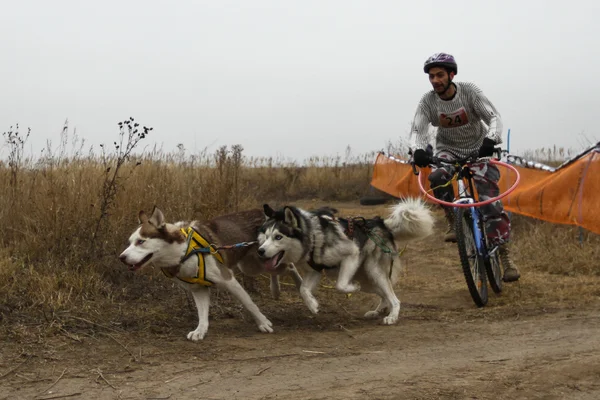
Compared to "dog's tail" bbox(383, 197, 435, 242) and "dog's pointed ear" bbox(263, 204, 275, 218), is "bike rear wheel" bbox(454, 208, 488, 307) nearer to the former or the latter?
"dog's tail" bbox(383, 197, 435, 242)

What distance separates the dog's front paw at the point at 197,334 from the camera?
4.46 m

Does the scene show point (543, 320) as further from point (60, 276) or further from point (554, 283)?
point (60, 276)

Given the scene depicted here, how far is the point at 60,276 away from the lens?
523cm

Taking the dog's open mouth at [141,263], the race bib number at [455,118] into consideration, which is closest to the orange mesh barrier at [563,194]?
the race bib number at [455,118]

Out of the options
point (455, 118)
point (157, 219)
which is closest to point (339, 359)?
point (157, 219)

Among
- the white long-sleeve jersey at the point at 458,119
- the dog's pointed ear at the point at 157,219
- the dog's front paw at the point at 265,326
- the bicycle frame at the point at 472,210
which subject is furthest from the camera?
the white long-sleeve jersey at the point at 458,119

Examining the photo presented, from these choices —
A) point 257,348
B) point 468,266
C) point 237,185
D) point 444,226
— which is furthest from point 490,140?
point 444,226

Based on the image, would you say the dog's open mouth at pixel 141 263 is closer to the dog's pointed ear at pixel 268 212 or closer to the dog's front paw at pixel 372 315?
the dog's pointed ear at pixel 268 212

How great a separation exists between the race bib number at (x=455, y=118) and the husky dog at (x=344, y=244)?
0.96 metres

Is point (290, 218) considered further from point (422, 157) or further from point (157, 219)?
point (422, 157)

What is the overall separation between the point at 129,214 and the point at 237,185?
154 cm

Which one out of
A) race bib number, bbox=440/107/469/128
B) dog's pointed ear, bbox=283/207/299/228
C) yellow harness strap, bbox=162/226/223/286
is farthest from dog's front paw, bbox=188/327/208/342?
race bib number, bbox=440/107/469/128

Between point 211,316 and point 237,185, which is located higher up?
point 237,185

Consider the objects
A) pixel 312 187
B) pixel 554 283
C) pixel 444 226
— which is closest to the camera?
pixel 554 283
